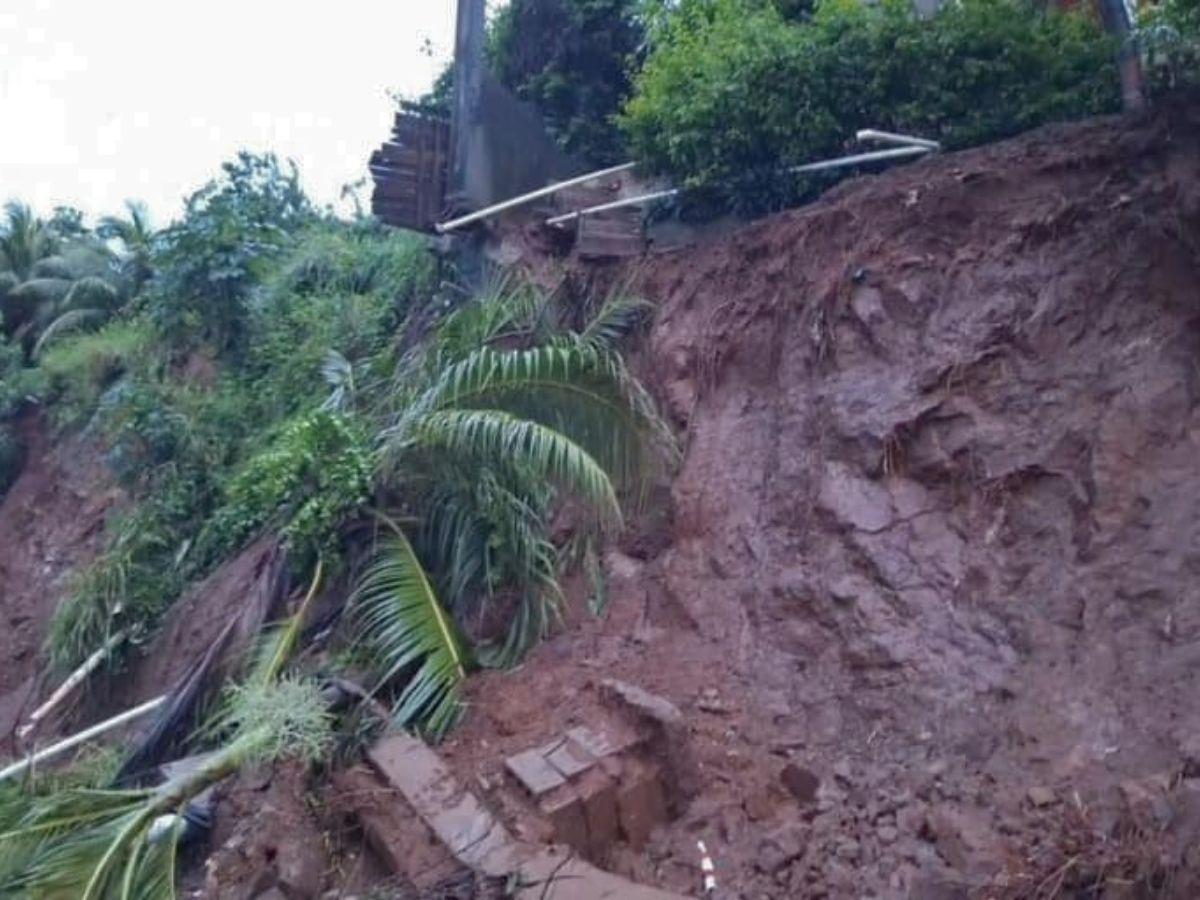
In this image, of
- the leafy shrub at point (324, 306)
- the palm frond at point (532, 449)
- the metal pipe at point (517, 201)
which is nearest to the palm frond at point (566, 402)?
the palm frond at point (532, 449)

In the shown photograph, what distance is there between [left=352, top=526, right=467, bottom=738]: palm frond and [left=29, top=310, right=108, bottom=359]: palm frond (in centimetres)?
1239

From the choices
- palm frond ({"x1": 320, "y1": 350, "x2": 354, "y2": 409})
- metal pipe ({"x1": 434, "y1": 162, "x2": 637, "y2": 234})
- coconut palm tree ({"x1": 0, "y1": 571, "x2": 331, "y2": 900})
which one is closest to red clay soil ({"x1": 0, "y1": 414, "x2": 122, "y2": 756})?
palm frond ({"x1": 320, "y1": 350, "x2": 354, "y2": 409})

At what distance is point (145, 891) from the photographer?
23.2ft

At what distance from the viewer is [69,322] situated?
1922cm

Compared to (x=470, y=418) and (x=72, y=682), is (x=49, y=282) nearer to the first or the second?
(x=72, y=682)

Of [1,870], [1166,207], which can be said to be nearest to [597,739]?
[1,870]

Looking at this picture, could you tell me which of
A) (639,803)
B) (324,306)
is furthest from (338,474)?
(324,306)

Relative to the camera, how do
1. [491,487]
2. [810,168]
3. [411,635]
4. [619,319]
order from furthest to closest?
[619,319] → [810,168] → [491,487] → [411,635]

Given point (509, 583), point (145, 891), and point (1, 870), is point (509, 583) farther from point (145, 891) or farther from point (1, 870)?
point (1, 870)

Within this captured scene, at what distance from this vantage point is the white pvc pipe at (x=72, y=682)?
11.2 meters

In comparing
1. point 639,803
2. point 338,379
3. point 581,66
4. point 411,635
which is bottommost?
point 639,803

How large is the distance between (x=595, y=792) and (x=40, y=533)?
12.2 m

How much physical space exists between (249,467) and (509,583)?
4.07 metres

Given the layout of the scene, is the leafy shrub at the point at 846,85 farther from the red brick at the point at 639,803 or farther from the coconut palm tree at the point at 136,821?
the coconut palm tree at the point at 136,821
